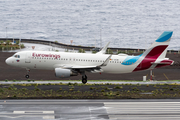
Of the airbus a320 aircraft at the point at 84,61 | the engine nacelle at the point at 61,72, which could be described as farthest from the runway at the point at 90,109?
the airbus a320 aircraft at the point at 84,61

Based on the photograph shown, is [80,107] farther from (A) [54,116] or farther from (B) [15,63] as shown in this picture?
(B) [15,63]

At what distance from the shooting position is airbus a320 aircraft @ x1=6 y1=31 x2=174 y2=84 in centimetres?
4912

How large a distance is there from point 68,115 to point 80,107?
11.8 feet

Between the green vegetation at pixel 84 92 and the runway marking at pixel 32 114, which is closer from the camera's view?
the runway marking at pixel 32 114

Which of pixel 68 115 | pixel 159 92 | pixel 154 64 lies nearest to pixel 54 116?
pixel 68 115

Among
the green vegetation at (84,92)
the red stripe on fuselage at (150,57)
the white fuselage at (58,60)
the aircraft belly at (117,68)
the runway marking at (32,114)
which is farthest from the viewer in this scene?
the red stripe on fuselage at (150,57)

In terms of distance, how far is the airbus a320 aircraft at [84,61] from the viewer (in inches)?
1934

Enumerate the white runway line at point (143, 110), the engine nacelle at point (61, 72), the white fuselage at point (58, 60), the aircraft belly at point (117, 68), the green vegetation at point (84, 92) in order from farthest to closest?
1. the aircraft belly at point (117, 68)
2. the white fuselage at point (58, 60)
3. the engine nacelle at point (61, 72)
4. the green vegetation at point (84, 92)
5. the white runway line at point (143, 110)

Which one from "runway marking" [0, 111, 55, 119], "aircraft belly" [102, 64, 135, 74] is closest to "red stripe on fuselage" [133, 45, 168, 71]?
"aircraft belly" [102, 64, 135, 74]

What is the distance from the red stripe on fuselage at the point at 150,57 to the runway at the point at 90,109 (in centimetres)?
1459

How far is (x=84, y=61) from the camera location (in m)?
50.4

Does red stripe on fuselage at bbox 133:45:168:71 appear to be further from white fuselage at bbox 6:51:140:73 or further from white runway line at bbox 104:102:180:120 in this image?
white runway line at bbox 104:102:180:120

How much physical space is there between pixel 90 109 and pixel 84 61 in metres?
18.4

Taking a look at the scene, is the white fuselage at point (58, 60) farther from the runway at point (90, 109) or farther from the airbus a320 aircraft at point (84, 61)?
the runway at point (90, 109)
